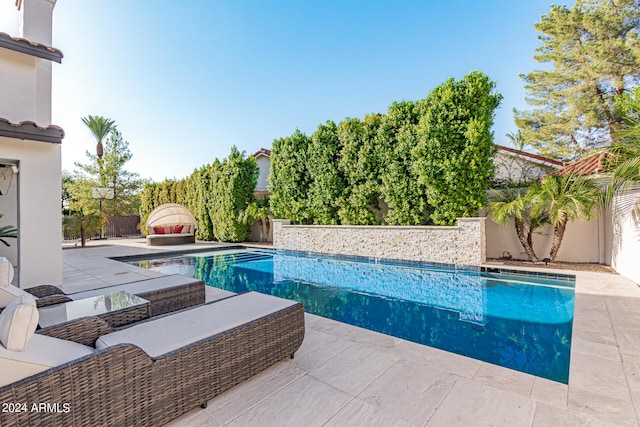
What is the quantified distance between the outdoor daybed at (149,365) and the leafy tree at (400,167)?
8267 millimetres

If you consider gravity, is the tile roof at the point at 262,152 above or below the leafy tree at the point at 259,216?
above

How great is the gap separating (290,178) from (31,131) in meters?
9.31

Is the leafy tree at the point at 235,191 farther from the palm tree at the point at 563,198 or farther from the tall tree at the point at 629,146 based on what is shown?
the tall tree at the point at 629,146

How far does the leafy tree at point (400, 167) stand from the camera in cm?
1048

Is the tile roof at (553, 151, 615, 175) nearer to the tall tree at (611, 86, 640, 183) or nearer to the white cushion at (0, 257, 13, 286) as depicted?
the tall tree at (611, 86, 640, 183)

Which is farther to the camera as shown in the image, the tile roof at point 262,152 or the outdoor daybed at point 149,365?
the tile roof at point 262,152

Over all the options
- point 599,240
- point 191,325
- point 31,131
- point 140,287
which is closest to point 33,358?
point 191,325

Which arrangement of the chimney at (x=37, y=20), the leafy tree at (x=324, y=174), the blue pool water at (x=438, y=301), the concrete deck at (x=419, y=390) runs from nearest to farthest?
1. the concrete deck at (x=419, y=390)
2. the blue pool water at (x=438, y=301)
3. the chimney at (x=37, y=20)
4. the leafy tree at (x=324, y=174)

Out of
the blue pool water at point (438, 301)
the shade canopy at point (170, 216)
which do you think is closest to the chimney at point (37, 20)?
the blue pool water at point (438, 301)

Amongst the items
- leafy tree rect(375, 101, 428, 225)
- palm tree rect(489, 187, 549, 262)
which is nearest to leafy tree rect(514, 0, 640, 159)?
palm tree rect(489, 187, 549, 262)

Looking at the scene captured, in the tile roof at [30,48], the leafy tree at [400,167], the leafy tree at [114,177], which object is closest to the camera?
the tile roof at [30,48]

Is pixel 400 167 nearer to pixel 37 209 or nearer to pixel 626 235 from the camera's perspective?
pixel 626 235

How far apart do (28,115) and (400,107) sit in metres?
10.4

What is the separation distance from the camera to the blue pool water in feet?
13.3
